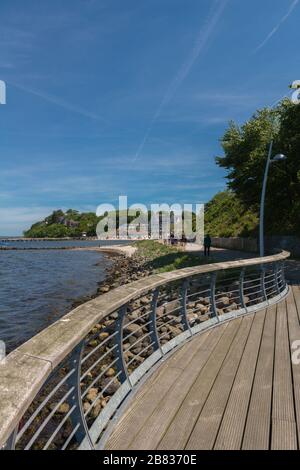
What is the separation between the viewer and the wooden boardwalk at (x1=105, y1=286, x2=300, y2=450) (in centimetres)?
311

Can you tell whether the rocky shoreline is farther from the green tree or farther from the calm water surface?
the green tree

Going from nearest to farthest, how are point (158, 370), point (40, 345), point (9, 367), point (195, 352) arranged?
point (9, 367), point (40, 345), point (158, 370), point (195, 352)

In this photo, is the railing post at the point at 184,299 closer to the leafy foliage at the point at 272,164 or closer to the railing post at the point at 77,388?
the railing post at the point at 77,388

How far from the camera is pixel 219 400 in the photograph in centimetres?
384

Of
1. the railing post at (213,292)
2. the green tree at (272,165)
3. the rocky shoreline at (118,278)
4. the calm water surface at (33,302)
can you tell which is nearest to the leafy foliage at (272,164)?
the green tree at (272,165)

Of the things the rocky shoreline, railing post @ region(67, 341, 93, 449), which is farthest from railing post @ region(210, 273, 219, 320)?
the rocky shoreline

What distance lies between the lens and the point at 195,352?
5379mm

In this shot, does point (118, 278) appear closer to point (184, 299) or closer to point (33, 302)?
point (33, 302)

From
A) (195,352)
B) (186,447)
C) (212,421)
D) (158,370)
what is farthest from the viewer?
(195,352)

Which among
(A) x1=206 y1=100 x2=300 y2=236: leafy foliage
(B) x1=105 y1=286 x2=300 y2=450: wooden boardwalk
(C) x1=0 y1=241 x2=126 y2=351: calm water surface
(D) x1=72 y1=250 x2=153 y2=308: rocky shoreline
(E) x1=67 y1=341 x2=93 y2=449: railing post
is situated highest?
(A) x1=206 y1=100 x2=300 y2=236: leafy foliage

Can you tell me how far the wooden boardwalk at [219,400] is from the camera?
3.11 meters

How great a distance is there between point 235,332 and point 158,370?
2.25 m
